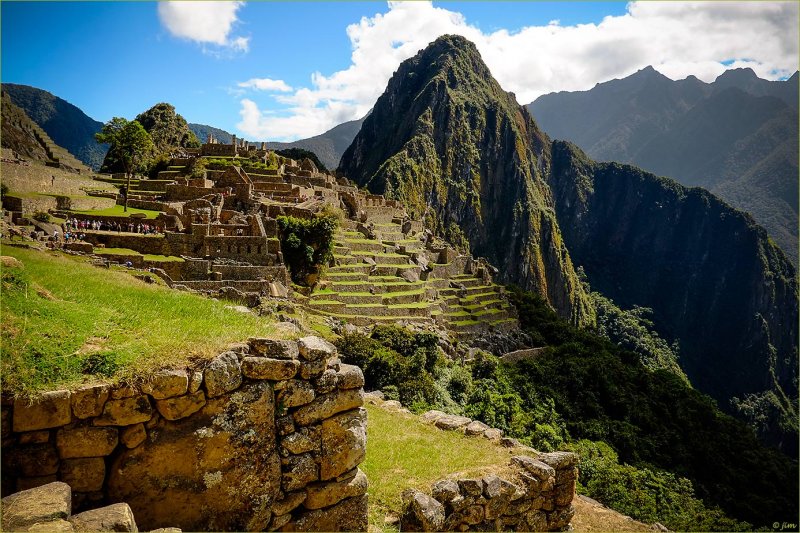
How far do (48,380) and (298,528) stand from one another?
141 inches

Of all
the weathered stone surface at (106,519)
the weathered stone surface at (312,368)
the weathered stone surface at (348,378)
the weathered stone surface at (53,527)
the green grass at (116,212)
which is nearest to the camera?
the weathered stone surface at (53,527)

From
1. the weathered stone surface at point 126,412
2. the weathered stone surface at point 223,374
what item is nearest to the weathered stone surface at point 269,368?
the weathered stone surface at point 223,374

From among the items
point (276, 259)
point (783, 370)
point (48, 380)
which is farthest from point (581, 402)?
point (783, 370)

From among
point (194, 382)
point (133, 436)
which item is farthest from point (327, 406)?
point (133, 436)

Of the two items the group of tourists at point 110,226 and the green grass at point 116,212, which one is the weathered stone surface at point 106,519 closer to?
the group of tourists at point 110,226

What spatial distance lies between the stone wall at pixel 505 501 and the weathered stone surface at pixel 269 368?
3654mm

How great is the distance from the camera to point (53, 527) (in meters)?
4.08

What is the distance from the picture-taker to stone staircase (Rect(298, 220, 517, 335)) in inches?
1331

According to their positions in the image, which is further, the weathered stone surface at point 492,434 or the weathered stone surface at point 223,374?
the weathered stone surface at point 492,434

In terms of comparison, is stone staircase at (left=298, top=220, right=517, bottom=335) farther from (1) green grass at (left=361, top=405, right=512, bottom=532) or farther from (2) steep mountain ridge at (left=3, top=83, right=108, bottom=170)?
(2) steep mountain ridge at (left=3, top=83, right=108, bottom=170)

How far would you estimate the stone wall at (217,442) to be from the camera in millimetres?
4859

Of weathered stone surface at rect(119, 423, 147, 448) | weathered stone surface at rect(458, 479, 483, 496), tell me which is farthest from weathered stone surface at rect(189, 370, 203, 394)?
weathered stone surface at rect(458, 479, 483, 496)

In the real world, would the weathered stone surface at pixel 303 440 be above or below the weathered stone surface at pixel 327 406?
below

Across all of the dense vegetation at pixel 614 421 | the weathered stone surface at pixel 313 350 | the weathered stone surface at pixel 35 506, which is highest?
the weathered stone surface at pixel 313 350
